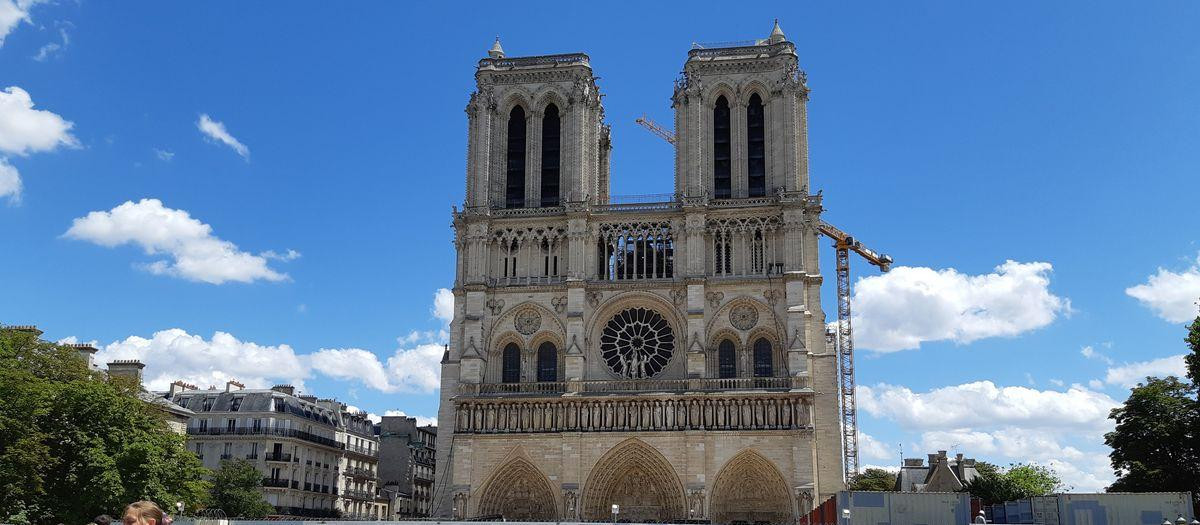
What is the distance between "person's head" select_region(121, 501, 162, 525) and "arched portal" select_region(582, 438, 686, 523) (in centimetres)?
4516

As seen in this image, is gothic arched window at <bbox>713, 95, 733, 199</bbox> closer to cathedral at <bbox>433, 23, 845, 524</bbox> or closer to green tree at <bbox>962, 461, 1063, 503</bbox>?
cathedral at <bbox>433, 23, 845, 524</bbox>

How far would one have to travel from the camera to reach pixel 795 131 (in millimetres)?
55750

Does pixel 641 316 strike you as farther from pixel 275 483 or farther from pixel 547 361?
pixel 275 483

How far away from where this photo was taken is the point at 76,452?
35.7m

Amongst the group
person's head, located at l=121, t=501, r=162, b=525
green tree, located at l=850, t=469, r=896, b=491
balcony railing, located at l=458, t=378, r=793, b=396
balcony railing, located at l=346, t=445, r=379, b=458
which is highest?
balcony railing, located at l=458, t=378, r=793, b=396

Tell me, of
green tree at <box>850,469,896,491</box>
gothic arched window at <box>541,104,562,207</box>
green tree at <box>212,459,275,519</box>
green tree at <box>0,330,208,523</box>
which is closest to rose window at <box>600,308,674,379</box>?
gothic arched window at <box>541,104,562,207</box>

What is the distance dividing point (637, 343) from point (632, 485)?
6.84 metres

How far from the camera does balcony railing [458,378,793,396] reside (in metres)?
52.5

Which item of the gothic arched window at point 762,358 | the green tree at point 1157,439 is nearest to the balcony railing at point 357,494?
the gothic arched window at point 762,358

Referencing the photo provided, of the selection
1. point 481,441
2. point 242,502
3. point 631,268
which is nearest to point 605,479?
point 481,441

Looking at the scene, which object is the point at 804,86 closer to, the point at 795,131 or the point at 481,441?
the point at 795,131

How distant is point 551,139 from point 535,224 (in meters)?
5.12

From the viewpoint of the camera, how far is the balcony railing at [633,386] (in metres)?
52.5

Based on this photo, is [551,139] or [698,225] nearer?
[698,225]
